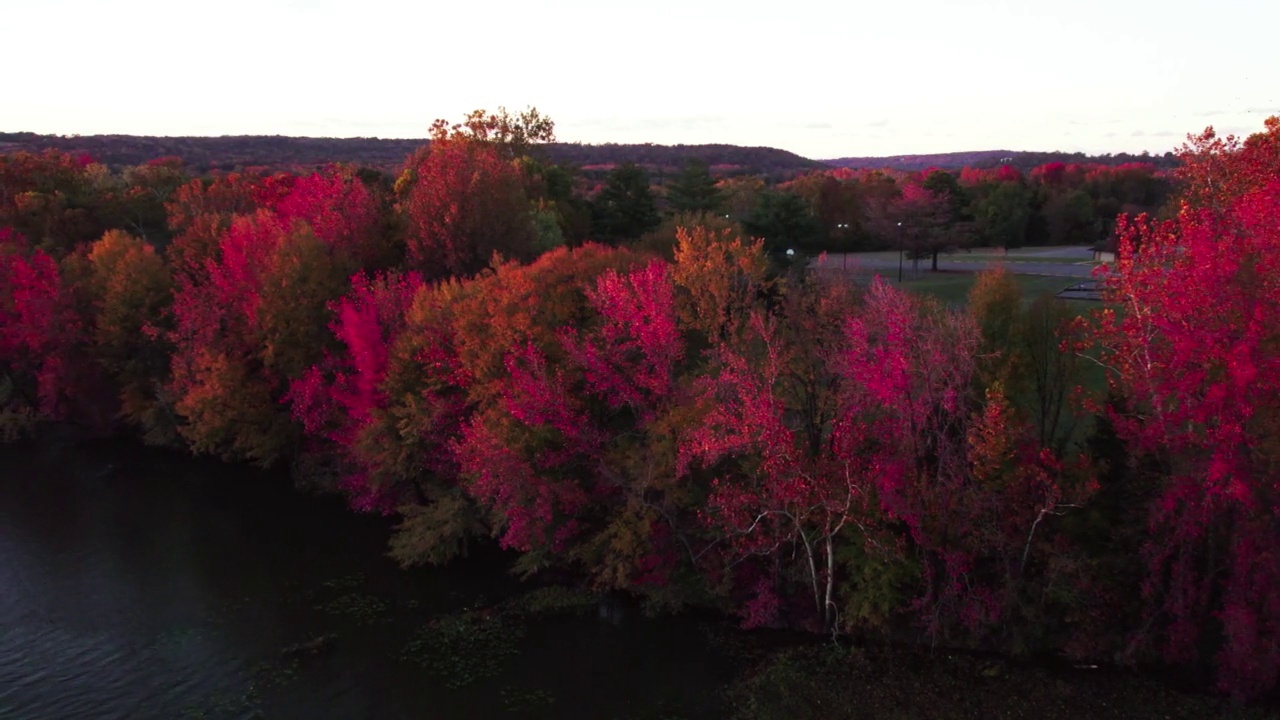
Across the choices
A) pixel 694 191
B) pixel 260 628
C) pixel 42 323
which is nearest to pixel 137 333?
pixel 42 323

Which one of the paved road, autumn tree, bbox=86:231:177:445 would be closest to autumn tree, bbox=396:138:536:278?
autumn tree, bbox=86:231:177:445

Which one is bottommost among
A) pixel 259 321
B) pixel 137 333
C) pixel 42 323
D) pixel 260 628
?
pixel 260 628

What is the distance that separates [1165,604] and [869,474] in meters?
7.87

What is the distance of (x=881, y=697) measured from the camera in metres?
22.6

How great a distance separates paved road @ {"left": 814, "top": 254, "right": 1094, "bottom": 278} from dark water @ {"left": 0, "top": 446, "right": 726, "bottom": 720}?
37.8 meters

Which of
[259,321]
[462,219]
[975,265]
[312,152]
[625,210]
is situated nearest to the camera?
[259,321]

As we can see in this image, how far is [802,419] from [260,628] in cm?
1724

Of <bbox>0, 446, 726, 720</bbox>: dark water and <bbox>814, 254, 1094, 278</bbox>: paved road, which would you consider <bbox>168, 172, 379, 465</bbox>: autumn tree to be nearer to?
<bbox>0, 446, 726, 720</bbox>: dark water

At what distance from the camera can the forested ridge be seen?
21.9 meters

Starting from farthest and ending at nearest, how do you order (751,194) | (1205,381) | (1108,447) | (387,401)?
(751,194) → (387,401) → (1108,447) → (1205,381)

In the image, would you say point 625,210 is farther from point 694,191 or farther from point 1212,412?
point 1212,412

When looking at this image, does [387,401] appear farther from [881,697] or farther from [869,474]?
[881,697]

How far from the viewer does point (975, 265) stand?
70562 mm

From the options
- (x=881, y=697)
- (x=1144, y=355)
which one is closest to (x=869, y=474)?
(x=881, y=697)
